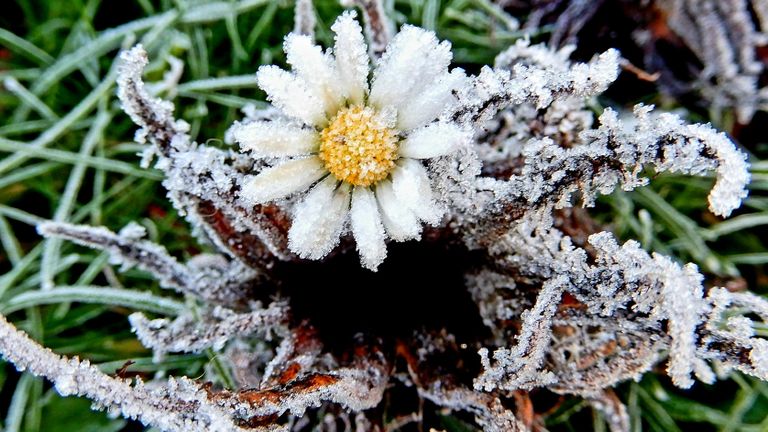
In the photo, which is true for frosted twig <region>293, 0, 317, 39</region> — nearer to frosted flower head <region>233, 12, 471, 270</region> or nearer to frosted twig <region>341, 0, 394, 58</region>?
frosted twig <region>341, 0, 394, 58</region>

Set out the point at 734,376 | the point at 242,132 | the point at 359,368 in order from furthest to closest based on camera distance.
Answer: the point at 734,376 < the point at 359,368 < the point at 242,132

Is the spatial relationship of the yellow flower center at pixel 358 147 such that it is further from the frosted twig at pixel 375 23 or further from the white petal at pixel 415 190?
the frosted twig at pixel 375 23

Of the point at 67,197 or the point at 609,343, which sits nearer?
the point at 609,343

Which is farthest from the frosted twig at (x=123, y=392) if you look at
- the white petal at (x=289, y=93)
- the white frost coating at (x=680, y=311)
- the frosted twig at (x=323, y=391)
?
the white frost coating at (x=680, y=311)

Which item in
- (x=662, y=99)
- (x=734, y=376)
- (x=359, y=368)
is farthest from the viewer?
(x=662, y=99)

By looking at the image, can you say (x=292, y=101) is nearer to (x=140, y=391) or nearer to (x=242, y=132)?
(x=242, y=132)

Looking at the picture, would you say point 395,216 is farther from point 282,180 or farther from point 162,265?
point 162,265

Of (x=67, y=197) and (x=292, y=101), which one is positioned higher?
(x=67, y=197)

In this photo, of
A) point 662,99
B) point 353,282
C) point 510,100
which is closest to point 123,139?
point 353,282
